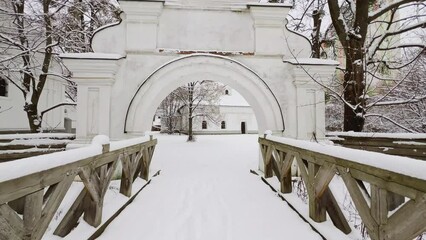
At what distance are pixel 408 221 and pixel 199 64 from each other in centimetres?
598

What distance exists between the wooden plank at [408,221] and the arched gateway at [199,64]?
17.3 feet

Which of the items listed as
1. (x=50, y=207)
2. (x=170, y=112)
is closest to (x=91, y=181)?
(x=50, y=207)

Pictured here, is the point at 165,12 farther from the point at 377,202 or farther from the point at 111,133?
the point at 377,202

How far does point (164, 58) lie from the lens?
7.16 m

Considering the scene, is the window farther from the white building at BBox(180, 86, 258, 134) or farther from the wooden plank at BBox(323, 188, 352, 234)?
the white building at BBox(180, 86, 258, 134)

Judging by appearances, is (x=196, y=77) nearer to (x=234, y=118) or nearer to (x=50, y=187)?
(x=50, y=187)

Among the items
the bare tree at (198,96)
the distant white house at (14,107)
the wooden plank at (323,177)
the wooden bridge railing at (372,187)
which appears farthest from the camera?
the bare tree at (198,96)

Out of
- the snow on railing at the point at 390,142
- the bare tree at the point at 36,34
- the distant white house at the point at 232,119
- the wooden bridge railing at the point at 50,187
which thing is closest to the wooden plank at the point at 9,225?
the wooden bridge railing at the point at 50,187

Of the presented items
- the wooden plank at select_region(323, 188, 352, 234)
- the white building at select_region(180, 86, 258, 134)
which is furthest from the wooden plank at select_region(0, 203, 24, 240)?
the white building at select_region(180, 86, 258, 134)

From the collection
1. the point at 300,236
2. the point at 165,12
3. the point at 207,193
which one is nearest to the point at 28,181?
the point at 300,236

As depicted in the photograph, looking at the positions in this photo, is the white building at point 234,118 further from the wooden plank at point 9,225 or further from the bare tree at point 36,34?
the wooden plank at point 9,225

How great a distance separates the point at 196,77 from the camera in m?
7.49

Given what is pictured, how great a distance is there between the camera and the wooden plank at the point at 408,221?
1734 mm

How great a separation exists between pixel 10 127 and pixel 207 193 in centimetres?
1617
